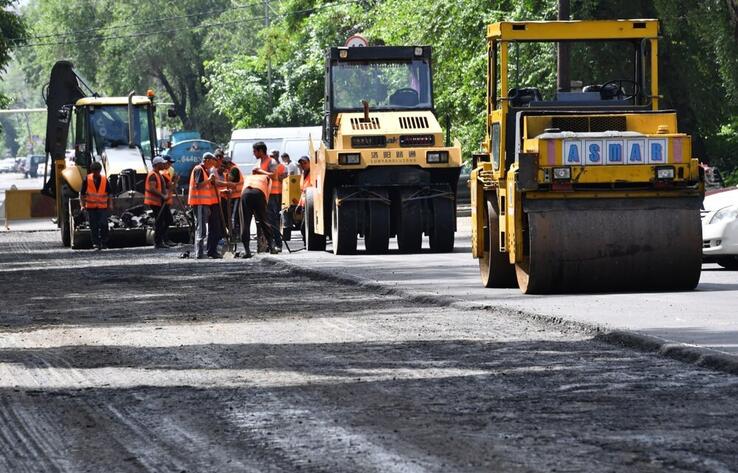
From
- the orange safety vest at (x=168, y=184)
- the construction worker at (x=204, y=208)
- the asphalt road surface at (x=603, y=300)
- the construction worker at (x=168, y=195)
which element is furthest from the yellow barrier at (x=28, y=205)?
the asphalt road surface at (x=603, y=300)

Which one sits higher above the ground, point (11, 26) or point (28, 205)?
point (11, 26)

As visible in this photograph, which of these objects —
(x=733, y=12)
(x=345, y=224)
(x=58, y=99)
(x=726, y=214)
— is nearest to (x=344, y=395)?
(x=726, y=214)

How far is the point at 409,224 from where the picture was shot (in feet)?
81.3

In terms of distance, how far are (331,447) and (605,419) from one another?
60.4 inches

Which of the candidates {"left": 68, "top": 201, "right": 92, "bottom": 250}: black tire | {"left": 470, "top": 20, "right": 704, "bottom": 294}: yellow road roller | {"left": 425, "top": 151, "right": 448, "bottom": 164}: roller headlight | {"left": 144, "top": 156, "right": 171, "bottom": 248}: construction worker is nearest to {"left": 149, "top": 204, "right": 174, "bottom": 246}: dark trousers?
{"left": 144, "top": 156, "right": 171, "bottom": 248}: construction worker

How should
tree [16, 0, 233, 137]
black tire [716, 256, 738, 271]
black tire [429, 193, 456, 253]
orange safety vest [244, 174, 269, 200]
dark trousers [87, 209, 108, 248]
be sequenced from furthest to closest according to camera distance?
tree [16, 0, 233, 137] < dark trousers [87, 209, 108, 248] < orange safety vest [244, 174, 269, 200] < black tire [429, 193, 456, 253] < black tire [716, 256, 738, 271]

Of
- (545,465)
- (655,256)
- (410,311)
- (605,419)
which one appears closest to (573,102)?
(655,256)

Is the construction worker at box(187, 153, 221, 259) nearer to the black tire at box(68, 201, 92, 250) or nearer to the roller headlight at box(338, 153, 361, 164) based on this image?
the roller headlight at box(338, 153, 361, 164)

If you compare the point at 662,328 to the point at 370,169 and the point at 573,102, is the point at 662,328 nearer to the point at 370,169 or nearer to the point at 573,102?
the point at 573,102

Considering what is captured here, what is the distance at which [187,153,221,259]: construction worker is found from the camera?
26094 millimetres

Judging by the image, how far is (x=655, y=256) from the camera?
1574cm

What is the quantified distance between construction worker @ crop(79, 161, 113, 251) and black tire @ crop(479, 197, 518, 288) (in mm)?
12782

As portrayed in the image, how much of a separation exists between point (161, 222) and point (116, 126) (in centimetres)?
346

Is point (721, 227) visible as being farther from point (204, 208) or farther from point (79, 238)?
point (79, 238)
